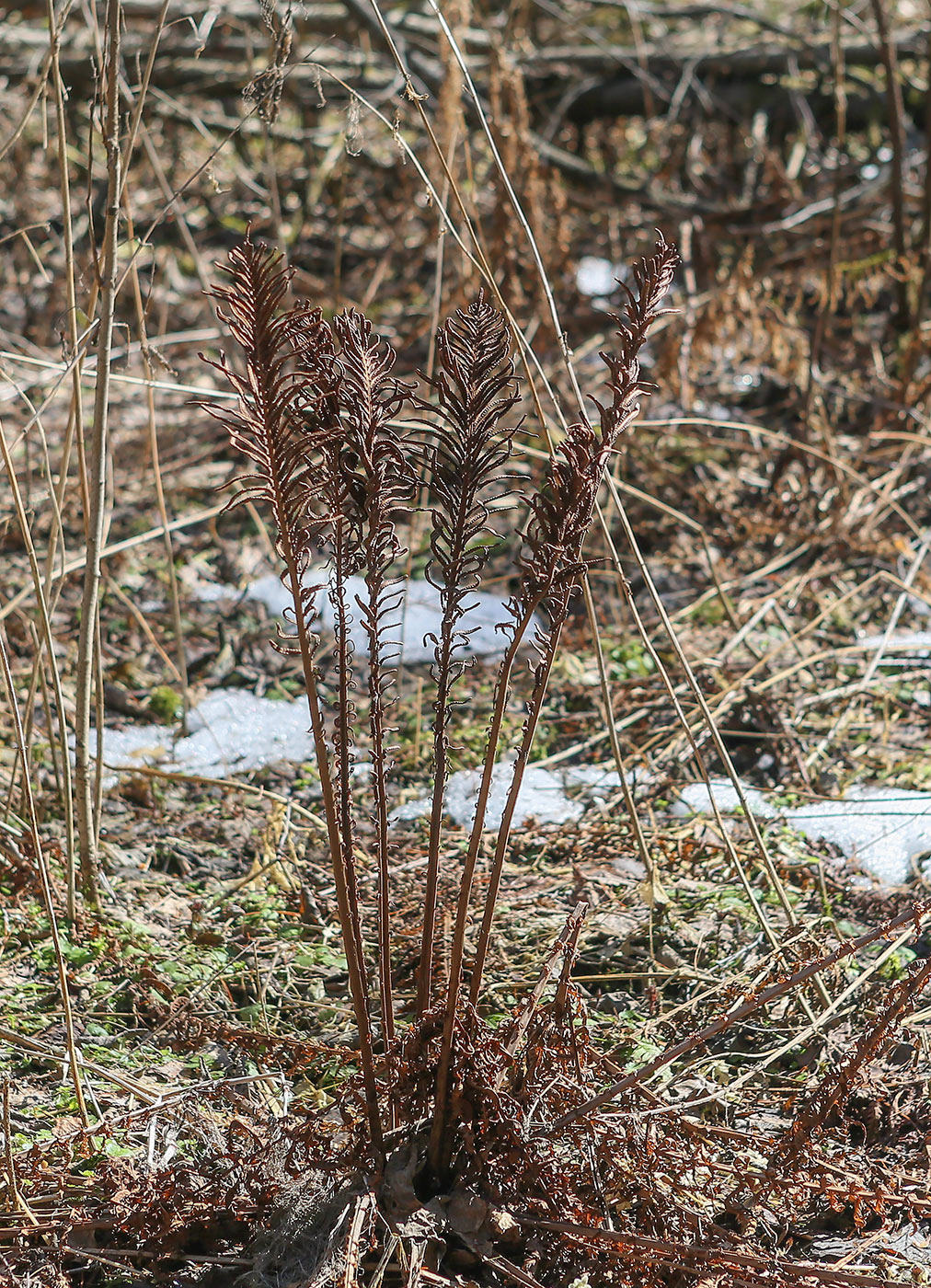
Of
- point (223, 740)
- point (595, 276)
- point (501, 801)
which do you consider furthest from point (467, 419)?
point (595, 276)

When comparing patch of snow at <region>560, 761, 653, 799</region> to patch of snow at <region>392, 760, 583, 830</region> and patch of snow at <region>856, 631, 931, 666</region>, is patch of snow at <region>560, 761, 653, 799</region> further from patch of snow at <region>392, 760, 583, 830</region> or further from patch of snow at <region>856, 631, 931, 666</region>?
patch of snow at <region>856, 631, 931, 666</region>

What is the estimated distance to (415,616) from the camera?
327 cm

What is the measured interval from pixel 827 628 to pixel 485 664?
95cm

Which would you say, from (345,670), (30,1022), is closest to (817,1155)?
(345,670)

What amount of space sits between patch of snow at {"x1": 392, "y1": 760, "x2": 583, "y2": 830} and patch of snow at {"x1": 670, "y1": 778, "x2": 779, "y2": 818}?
8.4 inches

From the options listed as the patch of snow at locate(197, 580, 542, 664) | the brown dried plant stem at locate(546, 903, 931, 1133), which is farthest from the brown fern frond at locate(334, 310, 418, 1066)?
the patch of snow at locate(197, 580, 542, 664)

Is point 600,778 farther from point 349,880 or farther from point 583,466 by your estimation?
point 583,466

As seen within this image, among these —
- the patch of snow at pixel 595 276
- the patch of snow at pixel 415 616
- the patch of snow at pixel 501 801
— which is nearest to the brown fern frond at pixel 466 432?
the patch of snow at pixel 501 801

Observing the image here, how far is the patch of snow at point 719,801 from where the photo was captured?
235 cm

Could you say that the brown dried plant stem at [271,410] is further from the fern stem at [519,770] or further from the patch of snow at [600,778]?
the patch of snow at [600,778]

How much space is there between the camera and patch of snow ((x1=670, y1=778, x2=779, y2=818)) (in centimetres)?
235

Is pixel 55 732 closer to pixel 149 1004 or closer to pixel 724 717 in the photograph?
pixel 149 1004

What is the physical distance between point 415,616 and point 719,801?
3.86ft

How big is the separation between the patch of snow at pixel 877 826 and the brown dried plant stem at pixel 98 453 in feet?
4.50
